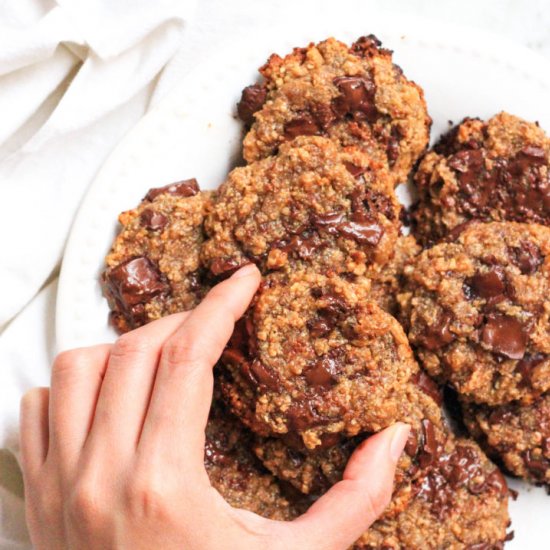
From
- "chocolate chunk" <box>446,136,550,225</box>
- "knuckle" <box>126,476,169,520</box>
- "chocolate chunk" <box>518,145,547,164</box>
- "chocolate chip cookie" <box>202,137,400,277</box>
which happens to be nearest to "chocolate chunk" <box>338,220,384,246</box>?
"chocolate chip cookie" <box>202,137,400,277</box>

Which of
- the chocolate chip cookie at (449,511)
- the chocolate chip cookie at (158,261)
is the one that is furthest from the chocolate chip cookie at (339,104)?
the chocolate chip cookie at (449,511)

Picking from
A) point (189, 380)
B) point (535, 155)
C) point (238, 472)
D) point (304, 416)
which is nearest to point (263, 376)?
point (304, 416)

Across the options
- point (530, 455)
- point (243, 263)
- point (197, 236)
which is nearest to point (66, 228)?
point (197, 236)

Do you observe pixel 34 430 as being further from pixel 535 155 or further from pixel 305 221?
pixel 535 155

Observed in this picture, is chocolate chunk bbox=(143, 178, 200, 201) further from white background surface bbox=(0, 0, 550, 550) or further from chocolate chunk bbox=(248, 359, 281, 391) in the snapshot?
chocolate chunk bbox=(248, 359, 281, 391)

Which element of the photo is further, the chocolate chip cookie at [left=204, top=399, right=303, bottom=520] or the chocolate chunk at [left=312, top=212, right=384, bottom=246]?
the chocolate chip cookie at [left=204, top=399, right=303, bottom=520]

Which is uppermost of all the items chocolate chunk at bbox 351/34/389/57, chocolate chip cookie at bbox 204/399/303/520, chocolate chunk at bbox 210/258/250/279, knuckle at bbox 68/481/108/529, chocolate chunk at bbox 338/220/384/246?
chocolate chunk at bbox 351/34/389/57

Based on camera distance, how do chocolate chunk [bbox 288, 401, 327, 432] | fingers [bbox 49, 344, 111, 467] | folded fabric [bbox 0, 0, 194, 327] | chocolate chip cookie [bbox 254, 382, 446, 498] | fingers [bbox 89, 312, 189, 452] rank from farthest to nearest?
1. folded fabric [bbox 0, 0, 194, 327]
2. chocolate chip cookie [bbox 254, 382, 446, 498]
3. chocolate chunk [bbox 288, 401, 327, 432]
4. fingers [bbox 49, 344, 111, 467]
5. fingers [bbox 89, 312, 189, 452]
